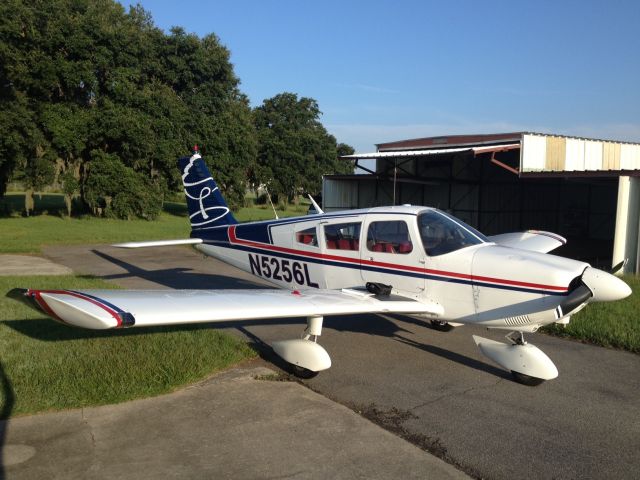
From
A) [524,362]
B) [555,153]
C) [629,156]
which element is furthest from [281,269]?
[629,156]

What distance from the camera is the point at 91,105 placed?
104ft

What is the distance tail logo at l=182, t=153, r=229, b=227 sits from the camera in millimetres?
10125

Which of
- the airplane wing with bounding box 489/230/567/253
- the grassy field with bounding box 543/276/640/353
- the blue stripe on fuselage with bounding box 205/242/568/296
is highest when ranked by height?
the airplane wing with bounding box 489/230/567/253

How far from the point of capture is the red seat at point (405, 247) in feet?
21.8

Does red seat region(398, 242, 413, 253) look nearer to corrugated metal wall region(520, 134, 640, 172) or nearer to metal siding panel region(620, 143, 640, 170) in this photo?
corrugated metal wall region(520, 134, 640, 172)

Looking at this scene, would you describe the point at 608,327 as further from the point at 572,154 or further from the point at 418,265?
the point at 572,154

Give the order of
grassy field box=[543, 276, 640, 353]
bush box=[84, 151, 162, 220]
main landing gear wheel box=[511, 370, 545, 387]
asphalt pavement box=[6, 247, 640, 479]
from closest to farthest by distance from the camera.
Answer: asphalt pavement box=[6, 247, 640, 479]
main landing gear wheel box=[511, 370, 545, 387]
grassy field box=[543, 276, 640, 353]
bush box=[84, 151, 162, 220]

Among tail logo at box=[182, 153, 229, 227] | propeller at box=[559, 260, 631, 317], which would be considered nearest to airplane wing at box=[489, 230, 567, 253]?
propeller at box=[559, 260, 631, 317]

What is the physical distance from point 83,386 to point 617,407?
5790 millimetres

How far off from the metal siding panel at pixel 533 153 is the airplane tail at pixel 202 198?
42.3ft

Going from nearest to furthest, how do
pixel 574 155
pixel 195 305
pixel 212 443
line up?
pixel 212 443
pixel 195 305
pixel 574 155

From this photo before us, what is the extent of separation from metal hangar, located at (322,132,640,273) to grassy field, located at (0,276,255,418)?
1309 cm

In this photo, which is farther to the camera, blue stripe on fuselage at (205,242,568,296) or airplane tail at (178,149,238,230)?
airplane tail at (178,149,238,230)

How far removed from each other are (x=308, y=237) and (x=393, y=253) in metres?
1.64
